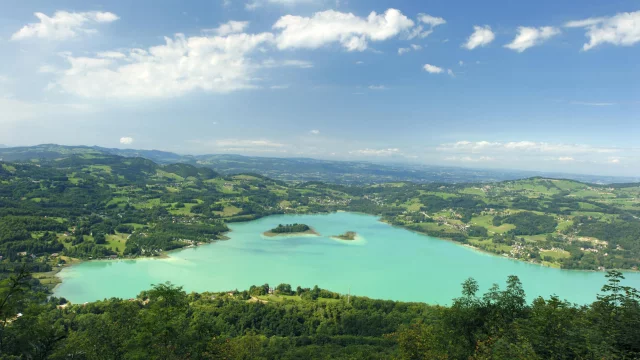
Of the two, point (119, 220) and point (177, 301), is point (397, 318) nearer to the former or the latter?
point (177, 301)

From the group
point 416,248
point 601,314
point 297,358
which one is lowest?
point 416,248

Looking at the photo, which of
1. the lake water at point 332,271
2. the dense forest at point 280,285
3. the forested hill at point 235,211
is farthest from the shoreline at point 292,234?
the forested hill at point 235,211

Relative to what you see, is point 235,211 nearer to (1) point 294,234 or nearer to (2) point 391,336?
(1) point 294,234

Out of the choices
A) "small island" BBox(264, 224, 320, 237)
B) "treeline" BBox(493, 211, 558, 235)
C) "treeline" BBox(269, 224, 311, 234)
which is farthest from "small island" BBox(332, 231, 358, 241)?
"treeline" BBox(493, 211, 558, 235)

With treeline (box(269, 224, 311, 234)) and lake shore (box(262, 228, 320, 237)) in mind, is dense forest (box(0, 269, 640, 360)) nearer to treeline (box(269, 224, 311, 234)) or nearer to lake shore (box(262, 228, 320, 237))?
lake shore (box(262, 228, 320, 237))

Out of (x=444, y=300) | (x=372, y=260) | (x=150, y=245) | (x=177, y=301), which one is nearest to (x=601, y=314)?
(x=177, y=301)

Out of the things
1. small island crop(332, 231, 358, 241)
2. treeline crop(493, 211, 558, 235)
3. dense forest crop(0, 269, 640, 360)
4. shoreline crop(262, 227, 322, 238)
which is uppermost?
dense forest crop(0, 269, 640, 360)

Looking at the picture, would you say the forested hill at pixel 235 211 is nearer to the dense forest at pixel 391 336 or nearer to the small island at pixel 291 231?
the small island at pixel 291 231
